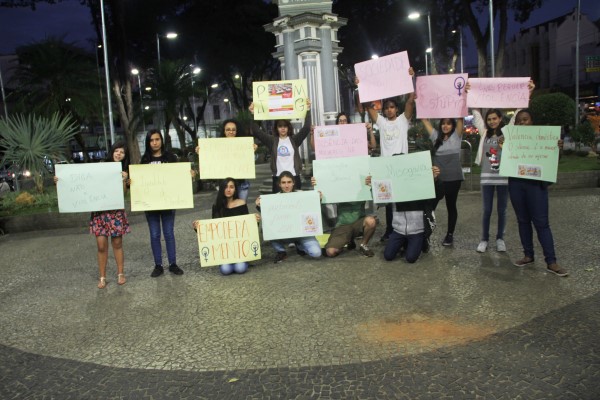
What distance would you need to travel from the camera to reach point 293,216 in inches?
254

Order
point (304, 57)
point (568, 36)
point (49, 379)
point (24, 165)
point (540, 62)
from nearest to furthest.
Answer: point (49, 379), point (304, 57), point (24, 165), point (568, 36), point (540, 62)

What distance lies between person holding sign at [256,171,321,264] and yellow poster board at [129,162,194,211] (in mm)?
966

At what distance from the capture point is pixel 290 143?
6918mm

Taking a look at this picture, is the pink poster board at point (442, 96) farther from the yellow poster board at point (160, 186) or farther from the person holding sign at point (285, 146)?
the yellow poster board at point (160, 186)

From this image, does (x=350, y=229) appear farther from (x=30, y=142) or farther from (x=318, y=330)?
(x=30, y=142)

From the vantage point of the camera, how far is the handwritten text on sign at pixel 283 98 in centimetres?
680

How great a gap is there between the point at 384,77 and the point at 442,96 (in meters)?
0.79

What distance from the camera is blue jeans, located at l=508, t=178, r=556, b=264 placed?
5.41m

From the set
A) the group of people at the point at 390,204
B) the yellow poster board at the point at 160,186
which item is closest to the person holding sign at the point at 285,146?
the group of people at the point at 390,204

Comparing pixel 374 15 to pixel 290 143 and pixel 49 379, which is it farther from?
pixel 49 379

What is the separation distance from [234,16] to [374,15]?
10.8 meters

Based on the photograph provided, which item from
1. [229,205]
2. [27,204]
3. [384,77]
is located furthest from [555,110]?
[27,204]

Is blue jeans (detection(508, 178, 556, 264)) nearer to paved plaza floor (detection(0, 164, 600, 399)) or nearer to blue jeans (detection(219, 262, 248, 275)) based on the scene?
paved plaza floor (detection(0, 164, 600, 399))

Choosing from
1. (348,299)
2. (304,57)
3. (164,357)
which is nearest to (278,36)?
(304,57)
